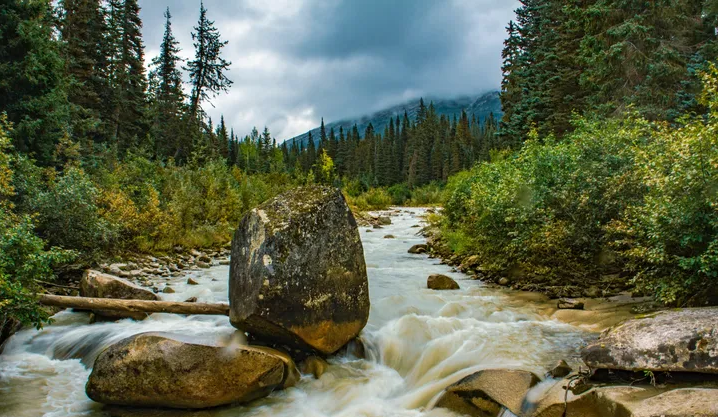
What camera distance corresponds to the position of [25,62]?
50.2 ft

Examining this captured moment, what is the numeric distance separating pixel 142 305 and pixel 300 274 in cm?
303

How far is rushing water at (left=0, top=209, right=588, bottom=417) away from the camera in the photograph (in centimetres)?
512

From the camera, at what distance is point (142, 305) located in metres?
6.68

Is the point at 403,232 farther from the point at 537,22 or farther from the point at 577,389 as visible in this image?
the point at 577,389

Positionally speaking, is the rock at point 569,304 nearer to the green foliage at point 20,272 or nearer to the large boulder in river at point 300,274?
the large boulder in river at point 300,274

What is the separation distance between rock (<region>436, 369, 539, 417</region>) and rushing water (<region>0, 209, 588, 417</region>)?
246 mm

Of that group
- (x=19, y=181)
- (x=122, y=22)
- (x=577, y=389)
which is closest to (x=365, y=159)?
(x=122, y=22)

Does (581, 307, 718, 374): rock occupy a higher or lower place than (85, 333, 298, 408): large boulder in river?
higher

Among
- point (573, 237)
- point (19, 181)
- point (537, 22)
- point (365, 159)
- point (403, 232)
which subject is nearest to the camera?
point (573, 237)

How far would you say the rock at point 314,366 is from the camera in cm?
A: 573

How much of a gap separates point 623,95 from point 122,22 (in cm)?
3483

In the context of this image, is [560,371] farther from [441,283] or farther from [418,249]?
[418,249]

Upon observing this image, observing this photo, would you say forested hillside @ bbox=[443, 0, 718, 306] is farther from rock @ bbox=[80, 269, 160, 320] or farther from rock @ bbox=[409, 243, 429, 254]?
rock @ bbox=[80, 269, 160, 320]

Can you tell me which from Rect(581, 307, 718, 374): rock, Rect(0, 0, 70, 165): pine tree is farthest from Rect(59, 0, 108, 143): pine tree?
Rect(581, 307, 718, 374): rock
